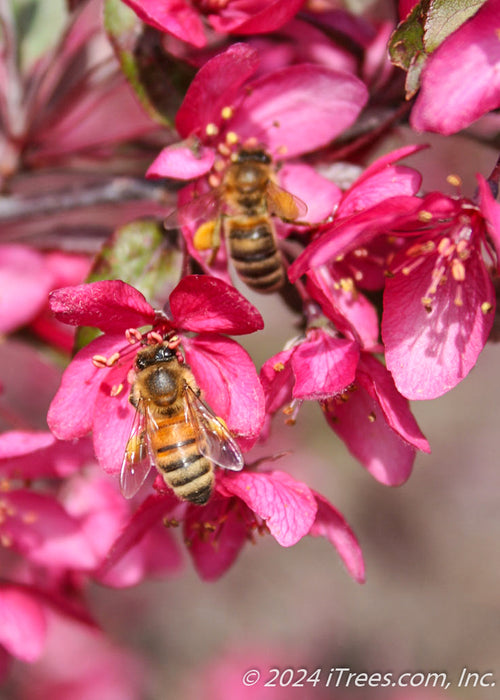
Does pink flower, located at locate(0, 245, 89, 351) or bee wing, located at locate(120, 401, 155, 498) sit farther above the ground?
bee wing, located at locate(120, 401, 155, 498)

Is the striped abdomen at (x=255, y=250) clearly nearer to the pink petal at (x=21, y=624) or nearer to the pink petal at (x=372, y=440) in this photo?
the pink petal at (x=372, y=440)

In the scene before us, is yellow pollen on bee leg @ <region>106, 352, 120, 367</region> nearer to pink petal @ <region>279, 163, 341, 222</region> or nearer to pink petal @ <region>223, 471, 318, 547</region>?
pink petal @ <region>223, 471, 318, 547</region>

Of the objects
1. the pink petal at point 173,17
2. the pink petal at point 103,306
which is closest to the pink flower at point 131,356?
the pink petal at point 103,306

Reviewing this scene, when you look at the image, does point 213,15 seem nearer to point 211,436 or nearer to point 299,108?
point 299,108

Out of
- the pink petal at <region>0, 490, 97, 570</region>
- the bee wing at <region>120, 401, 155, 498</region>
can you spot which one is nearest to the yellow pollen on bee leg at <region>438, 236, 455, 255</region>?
the bee wing at <region>120, 401, 155, 498</region>

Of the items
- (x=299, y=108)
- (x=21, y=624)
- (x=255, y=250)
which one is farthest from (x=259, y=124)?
(x=21, y=624)

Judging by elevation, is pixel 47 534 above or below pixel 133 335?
below

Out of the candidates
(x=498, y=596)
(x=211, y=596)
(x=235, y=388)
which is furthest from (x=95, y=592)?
(x=235, y=388)

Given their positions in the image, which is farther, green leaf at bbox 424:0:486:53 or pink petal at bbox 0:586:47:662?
pink petal at bbox 0:586:47:662
